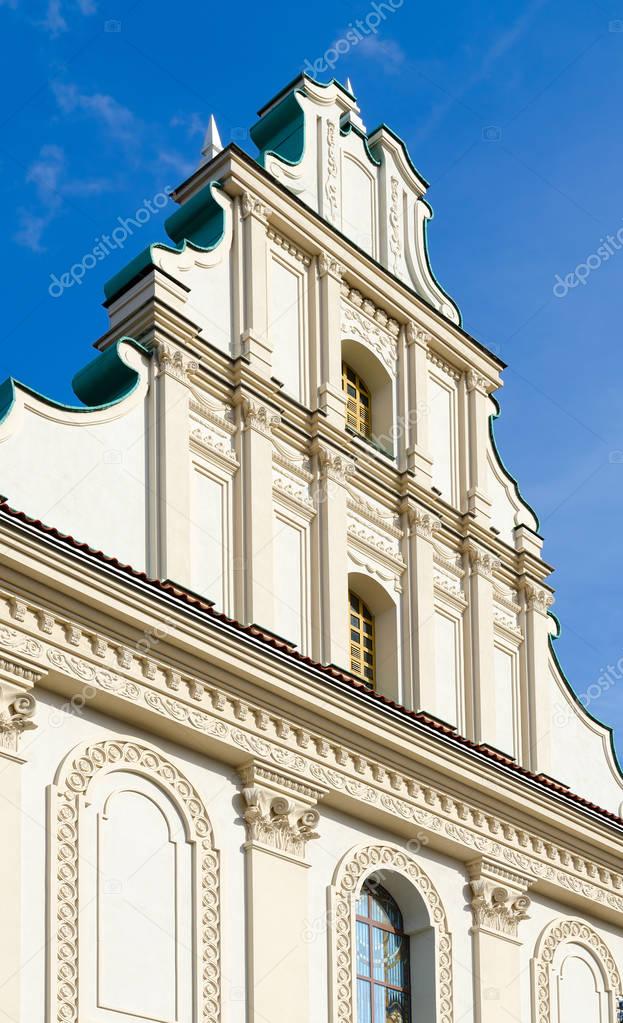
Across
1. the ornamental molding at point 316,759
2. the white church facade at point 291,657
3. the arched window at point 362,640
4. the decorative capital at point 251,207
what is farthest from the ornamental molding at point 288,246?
the ornamental molding at point 316,759

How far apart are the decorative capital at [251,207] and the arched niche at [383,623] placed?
15.1 feet

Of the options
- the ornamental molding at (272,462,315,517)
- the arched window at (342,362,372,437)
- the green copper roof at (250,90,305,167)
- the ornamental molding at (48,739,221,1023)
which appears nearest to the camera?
the ornamental molding at (48,739,221,1023)

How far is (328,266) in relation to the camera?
80.9ft

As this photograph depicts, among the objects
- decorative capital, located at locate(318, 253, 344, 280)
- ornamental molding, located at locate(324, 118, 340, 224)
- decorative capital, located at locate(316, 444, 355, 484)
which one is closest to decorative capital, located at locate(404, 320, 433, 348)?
decorative capital, located at locate(318, 253, 344, 280)

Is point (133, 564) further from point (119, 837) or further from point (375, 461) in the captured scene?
point (375, 461)

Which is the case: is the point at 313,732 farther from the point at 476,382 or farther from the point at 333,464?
the point at 476,382

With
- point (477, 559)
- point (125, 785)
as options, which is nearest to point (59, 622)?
point (125, 785)

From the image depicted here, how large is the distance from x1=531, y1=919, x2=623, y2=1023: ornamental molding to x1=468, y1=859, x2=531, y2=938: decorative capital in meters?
0.67

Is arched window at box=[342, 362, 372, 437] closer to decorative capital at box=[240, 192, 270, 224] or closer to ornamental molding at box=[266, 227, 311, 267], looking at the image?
ornamental molding at box=[266, 227, 311, 267]

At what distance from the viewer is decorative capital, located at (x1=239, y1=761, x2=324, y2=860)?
63.9ft

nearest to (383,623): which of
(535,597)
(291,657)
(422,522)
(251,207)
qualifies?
(422,522)

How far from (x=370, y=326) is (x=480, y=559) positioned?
353cm

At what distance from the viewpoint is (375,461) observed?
23.9m

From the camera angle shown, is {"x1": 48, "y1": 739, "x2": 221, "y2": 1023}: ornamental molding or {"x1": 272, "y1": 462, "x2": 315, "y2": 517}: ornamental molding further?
{"x1": 272, "y1": 462, "x2": 315, "y2": 517}: ornamental molding
